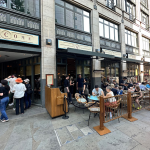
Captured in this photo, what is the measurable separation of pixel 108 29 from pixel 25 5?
29.0ft

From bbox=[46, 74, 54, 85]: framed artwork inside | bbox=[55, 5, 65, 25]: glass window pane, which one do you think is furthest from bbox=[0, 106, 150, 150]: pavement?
bbox=[55, 5, 65, 25]: glass window pane

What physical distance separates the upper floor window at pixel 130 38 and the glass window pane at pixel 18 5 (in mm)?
13014

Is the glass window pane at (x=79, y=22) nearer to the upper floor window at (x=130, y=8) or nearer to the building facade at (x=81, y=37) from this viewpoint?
the building facade at (x=81, y=37)

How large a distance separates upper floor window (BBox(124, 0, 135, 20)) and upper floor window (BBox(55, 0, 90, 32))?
825 cm

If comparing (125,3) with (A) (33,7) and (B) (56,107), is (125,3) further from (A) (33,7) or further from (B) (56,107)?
(B) (56,107)

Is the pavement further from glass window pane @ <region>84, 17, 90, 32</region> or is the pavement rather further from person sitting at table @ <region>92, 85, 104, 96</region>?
glass window pane @ <region>84, 17, 90, 32</region>

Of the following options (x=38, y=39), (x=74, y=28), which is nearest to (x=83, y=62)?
(x=74, y=28)

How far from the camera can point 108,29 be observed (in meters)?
10.6

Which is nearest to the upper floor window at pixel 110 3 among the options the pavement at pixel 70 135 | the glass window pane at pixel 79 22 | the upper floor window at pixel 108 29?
the upper floor window at pixel 108 29

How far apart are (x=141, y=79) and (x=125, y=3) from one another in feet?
39.1

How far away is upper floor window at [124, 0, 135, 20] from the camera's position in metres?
12.8

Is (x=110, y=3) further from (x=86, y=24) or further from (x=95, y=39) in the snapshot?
(x=95, y=39)

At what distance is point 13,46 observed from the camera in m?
5.00

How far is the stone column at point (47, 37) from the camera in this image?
5953 mm
